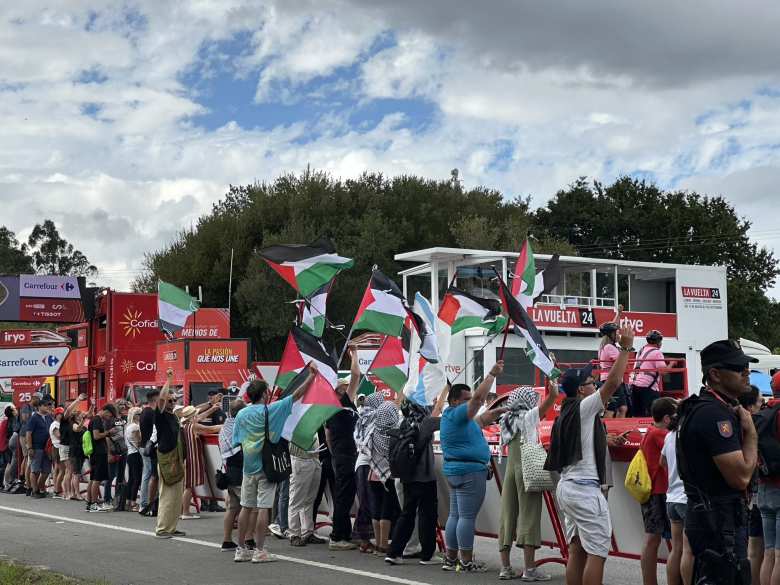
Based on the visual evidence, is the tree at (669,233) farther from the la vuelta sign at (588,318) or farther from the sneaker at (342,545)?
the sneaker at (342,545)

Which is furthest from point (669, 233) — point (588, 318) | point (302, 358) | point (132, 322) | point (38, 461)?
point (302, 358)

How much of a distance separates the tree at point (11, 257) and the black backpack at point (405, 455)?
305 ft

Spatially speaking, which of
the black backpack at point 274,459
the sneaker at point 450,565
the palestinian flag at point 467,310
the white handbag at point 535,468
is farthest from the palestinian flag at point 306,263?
the white handbag at point 535,468

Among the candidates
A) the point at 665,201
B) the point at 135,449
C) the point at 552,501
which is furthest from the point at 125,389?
the point at 665,201

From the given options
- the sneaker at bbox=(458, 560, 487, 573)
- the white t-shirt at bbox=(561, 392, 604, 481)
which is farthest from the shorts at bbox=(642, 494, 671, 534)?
the sneaker at bbox=(458, 560, 487, 573)

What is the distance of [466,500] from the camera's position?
415 inches

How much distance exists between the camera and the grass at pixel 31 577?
32.1 ft

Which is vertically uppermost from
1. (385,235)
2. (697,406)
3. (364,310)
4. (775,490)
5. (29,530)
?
(385,235)

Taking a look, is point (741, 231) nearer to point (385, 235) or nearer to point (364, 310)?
point (385, 235)

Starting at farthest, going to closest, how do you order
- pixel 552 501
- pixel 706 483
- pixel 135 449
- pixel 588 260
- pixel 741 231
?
pixel 741 231 < pixel 588 260 < pixel 135 449 < pixel 552 501 < pixel 706 483

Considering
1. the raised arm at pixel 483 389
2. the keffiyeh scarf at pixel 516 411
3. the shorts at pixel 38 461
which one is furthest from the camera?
the shorts at pixel 38 461

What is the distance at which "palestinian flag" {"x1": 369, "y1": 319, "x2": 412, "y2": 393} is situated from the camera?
12.9 meters

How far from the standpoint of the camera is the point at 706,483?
5789mm

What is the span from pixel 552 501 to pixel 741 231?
5106cm
